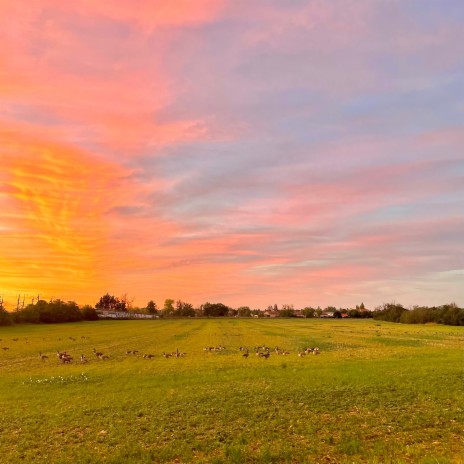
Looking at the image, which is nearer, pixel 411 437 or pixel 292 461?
pixel 292 461

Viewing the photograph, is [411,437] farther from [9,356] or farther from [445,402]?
[9,356]

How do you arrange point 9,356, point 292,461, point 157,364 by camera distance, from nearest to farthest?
point 292,461, point 157,364, point 9,356

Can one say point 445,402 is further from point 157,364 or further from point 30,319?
point 30,319

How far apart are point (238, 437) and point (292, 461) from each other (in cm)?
289

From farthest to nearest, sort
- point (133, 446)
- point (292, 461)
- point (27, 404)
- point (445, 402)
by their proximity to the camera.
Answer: point (27, 404)
point (445, 402)
point (133, 446)
point (292, 461)

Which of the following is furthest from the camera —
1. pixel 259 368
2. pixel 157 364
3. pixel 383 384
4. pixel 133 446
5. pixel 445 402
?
pixel 157 364

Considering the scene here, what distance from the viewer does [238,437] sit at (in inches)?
619

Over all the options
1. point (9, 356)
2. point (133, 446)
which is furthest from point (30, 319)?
point (133, 446)

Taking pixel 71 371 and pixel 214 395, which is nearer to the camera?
pixel 214 395

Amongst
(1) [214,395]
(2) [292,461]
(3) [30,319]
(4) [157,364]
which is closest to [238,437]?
(2) [292,461]

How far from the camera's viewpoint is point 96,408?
839 inches

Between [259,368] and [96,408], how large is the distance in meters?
16.3

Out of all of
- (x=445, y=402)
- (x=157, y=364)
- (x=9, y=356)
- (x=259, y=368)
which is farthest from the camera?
(x=9, y=356)

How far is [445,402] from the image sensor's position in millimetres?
20688
